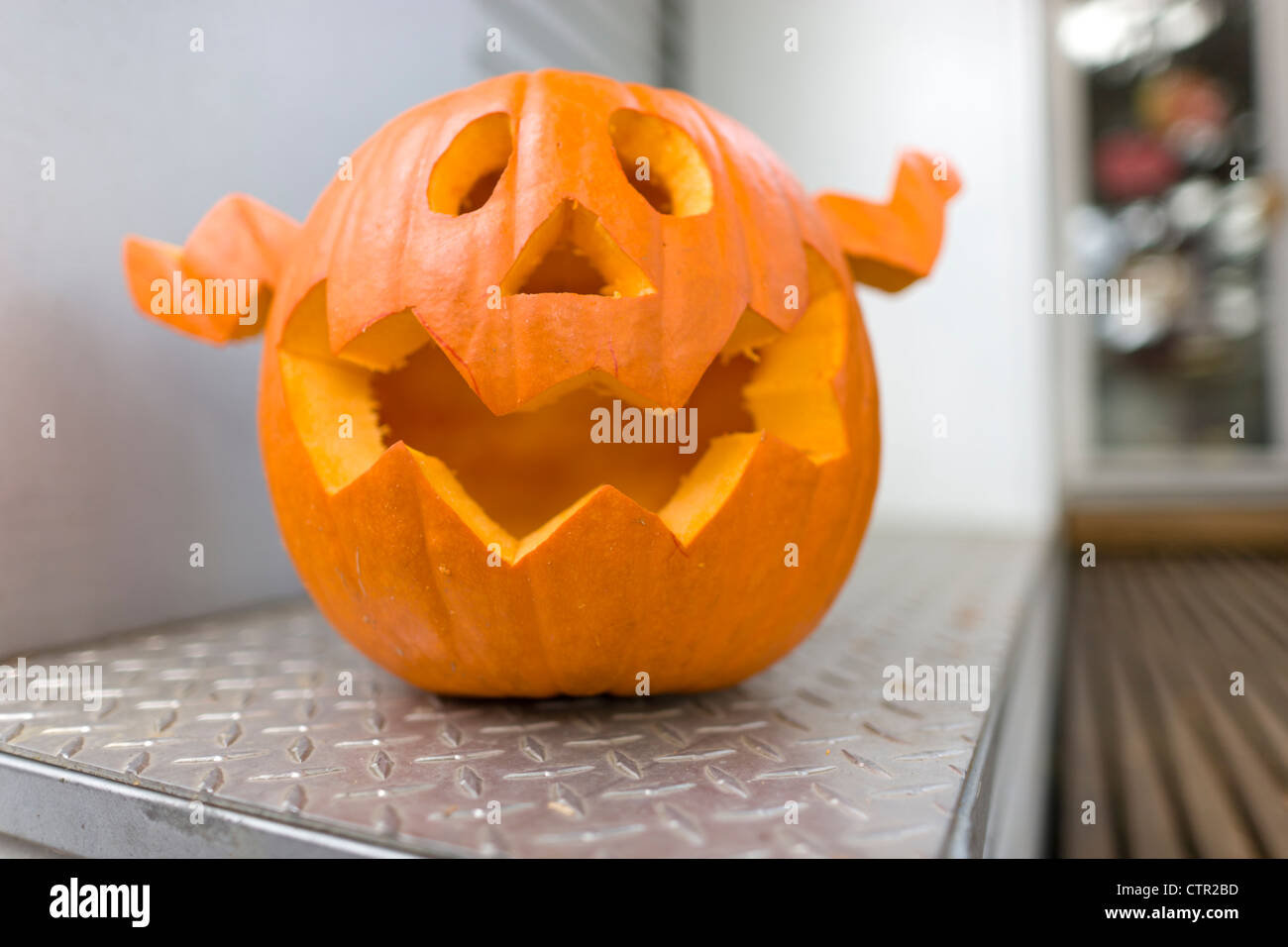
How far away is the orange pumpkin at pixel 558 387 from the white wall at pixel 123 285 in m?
0.23

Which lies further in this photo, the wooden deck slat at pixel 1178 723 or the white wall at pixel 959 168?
the white wall at pixel 959 168

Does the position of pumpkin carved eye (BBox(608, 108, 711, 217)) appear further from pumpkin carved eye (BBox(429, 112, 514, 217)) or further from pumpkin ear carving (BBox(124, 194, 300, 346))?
pumpkin ear carving (BBox(124, 194, 300, 346))

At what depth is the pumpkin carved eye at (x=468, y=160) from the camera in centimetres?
60

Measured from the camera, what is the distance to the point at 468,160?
2.04 feet

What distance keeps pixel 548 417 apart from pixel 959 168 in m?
1.67

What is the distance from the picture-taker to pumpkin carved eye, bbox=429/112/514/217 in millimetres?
602

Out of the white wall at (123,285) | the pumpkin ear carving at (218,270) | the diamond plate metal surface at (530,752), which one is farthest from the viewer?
the white wall at (123,285)

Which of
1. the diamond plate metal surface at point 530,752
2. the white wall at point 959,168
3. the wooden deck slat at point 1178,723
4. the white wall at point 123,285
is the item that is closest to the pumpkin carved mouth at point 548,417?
the diamond plate metal surface at point 530,752

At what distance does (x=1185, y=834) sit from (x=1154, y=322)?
297 cm

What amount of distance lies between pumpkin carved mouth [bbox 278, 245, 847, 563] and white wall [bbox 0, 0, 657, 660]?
385 millimetres

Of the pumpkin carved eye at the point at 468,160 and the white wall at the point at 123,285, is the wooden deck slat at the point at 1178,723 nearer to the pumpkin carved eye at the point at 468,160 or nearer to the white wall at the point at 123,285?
the pumpkin carved eye at the point at 468,160

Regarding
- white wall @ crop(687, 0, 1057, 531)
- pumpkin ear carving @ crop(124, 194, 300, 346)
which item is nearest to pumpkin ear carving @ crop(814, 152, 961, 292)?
pumpkin ear carving @ crop(124, 194, 300, 346)

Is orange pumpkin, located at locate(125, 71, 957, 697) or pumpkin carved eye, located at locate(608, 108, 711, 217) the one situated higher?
pumpkin carved eye, located at locate(608, 108, 711, 217)
